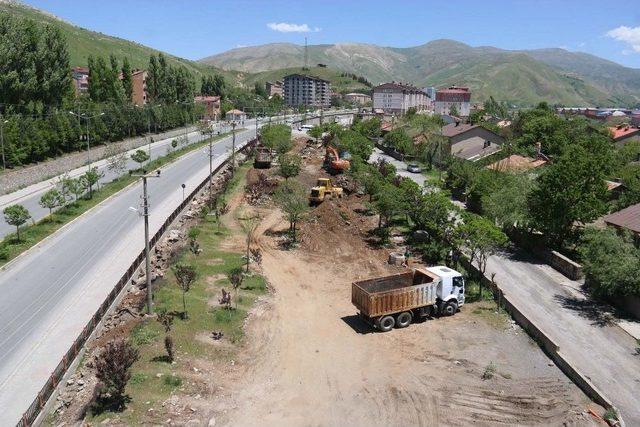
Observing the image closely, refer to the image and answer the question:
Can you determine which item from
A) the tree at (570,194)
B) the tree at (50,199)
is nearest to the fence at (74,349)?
the tree at (50,199)

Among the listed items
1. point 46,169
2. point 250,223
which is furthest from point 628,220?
point 46,169

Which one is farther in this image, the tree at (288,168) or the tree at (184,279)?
the tree at (288,168)

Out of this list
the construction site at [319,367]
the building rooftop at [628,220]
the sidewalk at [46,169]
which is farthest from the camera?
the sidewalk at [46,169]

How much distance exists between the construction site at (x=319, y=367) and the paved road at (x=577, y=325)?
48.6 inches

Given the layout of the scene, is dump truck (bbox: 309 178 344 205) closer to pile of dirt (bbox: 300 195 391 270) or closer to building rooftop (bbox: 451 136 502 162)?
pile of dirt (bbox: 300 195 391 270)

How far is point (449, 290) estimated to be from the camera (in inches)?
1057

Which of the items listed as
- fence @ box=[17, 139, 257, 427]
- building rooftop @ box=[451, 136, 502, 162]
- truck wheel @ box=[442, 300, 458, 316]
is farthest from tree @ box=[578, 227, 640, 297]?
building rooftop @ box=[451, 136, 502, 162]

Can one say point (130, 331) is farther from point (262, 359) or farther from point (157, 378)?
point (262, 359)

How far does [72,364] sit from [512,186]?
33.5 m

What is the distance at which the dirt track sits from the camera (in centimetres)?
1853

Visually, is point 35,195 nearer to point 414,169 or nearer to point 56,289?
point 56,289

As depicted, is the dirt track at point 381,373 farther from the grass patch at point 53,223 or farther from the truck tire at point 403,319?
the grass patch at point 53,223

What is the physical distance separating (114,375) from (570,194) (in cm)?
2980

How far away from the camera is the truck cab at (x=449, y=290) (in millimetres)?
26683
